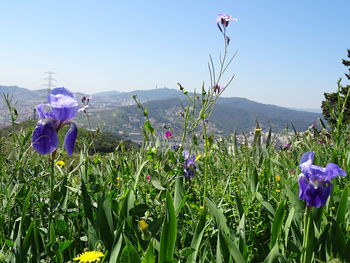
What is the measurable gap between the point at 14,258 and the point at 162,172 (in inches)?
41.4

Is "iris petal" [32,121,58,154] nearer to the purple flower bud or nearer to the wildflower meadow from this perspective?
the wildflower meadow

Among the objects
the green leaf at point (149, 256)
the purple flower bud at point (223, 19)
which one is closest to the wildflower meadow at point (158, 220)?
the green leaf at point (149, 256)

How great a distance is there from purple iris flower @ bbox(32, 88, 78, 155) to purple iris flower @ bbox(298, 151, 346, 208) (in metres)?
0.87

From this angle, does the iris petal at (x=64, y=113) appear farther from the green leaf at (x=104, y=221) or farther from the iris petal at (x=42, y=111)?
the green leaf at (x=104, y=221)

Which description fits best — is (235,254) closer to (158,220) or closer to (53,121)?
(158,220)

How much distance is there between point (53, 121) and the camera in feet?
4.55

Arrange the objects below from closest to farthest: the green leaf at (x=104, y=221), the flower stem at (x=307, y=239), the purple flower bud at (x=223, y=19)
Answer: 1. the flower stem at (x=307, y=239)
2. the green leaf at (x=104, y=221)
3. the purple flower bud at (x=223, y=19)

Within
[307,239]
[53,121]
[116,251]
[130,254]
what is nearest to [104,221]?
[116,251]

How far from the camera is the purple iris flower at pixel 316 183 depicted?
1.33 m

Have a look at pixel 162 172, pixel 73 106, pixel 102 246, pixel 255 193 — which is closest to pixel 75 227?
pixel 102 246

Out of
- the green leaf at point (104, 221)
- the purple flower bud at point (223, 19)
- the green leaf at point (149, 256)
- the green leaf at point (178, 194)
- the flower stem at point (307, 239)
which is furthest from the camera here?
the purple flower bud at point (223, 19)

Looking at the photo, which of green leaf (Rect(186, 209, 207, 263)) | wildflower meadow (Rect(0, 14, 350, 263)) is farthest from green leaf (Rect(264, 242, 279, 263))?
green leaf (Rect(186, 209, 207, 263))

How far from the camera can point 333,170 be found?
136 cm

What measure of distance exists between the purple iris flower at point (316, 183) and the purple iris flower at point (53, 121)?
0.87m
